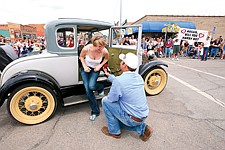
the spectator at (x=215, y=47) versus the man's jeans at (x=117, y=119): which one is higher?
the spectator at (x=215, y=47)

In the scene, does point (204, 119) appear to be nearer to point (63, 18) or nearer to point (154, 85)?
point (154, 85)

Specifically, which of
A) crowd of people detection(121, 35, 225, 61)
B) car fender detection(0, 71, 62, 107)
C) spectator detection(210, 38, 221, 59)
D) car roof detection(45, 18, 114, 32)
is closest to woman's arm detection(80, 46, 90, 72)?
car roof detection(45, 18, 114, 32)

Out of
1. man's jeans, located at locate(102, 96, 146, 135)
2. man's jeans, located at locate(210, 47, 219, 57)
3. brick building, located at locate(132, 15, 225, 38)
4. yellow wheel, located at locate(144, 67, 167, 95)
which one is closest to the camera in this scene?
man's jeans, located at locate(102, 96, 146, 135)

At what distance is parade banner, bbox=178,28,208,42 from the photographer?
494 inches

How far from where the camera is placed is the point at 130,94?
6.24 ft

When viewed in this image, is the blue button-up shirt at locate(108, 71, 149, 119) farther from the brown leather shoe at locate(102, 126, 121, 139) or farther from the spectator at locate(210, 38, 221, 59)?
the spectator at locate(210, 38, 221, 59)

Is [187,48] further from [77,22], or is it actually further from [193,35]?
[77,22]

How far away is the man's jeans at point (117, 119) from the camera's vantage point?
2.06m

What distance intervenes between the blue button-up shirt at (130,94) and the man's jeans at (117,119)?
0.10 meters

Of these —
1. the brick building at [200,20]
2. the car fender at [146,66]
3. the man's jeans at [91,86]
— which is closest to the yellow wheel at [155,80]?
the car fender at [146,66]

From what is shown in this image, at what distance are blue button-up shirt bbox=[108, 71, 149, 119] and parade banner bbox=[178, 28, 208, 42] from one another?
41.1ft

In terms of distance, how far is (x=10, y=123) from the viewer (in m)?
2.59

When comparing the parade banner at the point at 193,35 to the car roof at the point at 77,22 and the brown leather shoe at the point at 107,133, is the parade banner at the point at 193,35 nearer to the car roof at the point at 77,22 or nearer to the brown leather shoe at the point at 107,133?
the car roof at the point at 77,22

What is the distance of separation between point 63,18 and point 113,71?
166 cm
